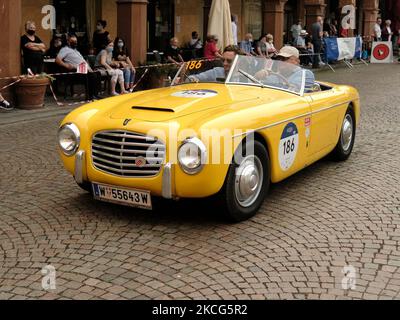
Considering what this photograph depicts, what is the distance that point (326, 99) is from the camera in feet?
21.3

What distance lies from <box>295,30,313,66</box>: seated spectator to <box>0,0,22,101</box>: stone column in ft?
42.5

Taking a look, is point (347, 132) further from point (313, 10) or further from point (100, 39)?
point (313, 10)

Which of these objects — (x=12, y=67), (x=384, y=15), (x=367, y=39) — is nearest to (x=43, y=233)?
(x=12, y=67)

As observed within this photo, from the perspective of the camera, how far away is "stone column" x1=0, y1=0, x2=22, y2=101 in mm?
11234

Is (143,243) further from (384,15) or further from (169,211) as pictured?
(384,15)

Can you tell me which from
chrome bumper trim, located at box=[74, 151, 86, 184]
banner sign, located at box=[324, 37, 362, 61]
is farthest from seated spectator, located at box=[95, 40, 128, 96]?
banner sign, located at box=[324, 37, 362, 61]

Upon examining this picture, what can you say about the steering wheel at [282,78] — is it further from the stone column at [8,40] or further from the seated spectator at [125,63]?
the seated spectator at [125,63]

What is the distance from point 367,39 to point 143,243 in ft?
89.8

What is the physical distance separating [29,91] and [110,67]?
2585 millimetres

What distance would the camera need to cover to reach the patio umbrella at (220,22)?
15.5m

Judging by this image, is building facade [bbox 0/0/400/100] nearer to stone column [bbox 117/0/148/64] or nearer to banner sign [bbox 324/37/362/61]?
stone column [bbox 117/0/148/64]

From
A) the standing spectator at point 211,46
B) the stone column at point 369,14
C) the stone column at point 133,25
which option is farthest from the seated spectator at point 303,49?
the stone column at point 369,14

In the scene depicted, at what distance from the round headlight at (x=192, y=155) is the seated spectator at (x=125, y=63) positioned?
9.24 metres

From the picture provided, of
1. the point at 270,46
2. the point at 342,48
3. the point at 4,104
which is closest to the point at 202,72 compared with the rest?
the point at 4,104
